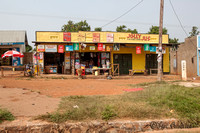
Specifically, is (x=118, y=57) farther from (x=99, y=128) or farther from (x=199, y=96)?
(x=99, y=128)

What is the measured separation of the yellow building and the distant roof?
625 cm

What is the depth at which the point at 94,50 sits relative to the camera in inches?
729

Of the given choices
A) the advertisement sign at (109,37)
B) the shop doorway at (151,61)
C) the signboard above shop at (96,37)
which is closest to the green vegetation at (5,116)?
the signboard above shop at (96,37)

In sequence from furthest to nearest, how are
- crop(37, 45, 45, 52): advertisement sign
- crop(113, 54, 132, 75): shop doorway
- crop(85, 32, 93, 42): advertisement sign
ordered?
crop(113, 54, 132, 75): shop doorway → crop(85, 32, 93, 42): advertisement sign → crop(37, 45, 45, 52): advertisement sign

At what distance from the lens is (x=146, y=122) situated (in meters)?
4.25

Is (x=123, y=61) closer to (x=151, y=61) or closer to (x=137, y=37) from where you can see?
(x=137, y=37)

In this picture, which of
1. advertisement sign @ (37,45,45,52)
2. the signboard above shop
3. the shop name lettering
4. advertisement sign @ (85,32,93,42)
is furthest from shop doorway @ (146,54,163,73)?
advertisement sign @ (37,45,45,52)

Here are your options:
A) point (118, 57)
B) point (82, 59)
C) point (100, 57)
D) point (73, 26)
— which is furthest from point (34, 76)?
point (73, 26)

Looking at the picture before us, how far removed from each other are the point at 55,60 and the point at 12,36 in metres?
7.66

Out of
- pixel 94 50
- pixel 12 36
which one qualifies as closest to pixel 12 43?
pixel 12 36

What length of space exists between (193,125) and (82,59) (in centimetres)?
1504

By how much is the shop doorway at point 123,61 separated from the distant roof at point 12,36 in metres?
11.6

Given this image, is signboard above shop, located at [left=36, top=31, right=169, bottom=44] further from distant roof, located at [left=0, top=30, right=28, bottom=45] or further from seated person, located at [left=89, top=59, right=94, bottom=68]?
distant roof, located at [left=0, top=30, right=28, bottom=45]

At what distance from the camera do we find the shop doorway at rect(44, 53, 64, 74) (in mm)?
18609
